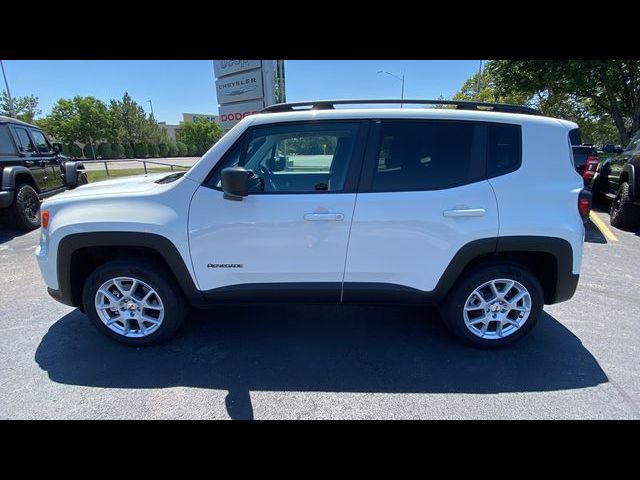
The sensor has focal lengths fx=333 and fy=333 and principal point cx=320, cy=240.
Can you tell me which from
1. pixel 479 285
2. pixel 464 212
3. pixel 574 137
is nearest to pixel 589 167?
pixel 574 137

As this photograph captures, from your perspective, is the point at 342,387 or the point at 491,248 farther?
the point at 491,248

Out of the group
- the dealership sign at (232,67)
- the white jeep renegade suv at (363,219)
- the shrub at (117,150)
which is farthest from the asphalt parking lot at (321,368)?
the shrub at (117,150)

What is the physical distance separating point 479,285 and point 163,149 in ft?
176

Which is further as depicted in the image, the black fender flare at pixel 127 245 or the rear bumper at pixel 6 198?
the rear bumper at pixel 6 198

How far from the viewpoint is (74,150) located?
41719mm

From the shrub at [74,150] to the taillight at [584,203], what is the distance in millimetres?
51190

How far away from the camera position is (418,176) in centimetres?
249

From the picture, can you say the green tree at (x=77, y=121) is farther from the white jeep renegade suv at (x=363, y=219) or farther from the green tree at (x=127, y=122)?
the white jeep renegade suv at (x=363, y=219)

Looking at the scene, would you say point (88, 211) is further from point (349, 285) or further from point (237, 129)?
point (349, 285)

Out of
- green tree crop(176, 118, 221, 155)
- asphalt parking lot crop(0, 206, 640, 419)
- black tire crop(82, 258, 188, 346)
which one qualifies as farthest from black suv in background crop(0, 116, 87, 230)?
green tree crop(176, 118, 221, 155)

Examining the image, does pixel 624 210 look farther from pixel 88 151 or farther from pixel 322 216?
pixel 88 151

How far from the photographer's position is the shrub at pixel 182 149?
50.5 m

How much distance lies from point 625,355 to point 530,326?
75 cm
